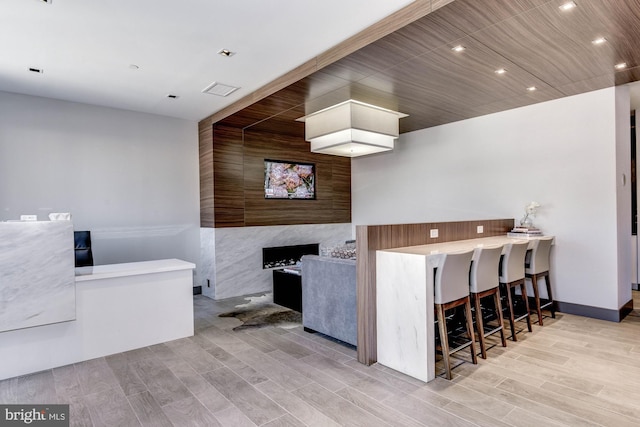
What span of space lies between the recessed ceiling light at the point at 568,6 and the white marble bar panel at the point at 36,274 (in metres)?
4.23

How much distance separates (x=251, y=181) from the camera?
608cm

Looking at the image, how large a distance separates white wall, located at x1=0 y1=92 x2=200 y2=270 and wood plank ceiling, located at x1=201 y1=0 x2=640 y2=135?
1595 millimetres

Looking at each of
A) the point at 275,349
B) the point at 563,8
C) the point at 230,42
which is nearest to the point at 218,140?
the point at 230,42

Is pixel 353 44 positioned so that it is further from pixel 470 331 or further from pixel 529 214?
pixel 529 214

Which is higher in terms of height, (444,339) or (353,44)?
(353,44)

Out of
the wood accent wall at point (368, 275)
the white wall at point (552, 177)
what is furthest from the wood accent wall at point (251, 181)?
the wood accent wall at point (368, 275)

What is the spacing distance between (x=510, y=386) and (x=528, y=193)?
10.0 feet

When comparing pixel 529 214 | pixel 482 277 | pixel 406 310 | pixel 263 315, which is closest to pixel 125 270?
pixel 263 315

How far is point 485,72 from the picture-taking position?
3.63 m

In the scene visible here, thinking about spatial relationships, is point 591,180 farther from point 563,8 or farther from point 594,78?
point 563,8

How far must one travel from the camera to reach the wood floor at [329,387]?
2.27 meters

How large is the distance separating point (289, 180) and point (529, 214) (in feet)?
13.0

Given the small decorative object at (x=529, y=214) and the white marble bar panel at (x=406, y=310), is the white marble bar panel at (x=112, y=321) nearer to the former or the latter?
the white marble bar panel at (x=406, y=310)

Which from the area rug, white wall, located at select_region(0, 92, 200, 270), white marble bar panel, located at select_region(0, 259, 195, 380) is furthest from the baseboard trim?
white wall, located at select_region(0, 92, 200, 270)
